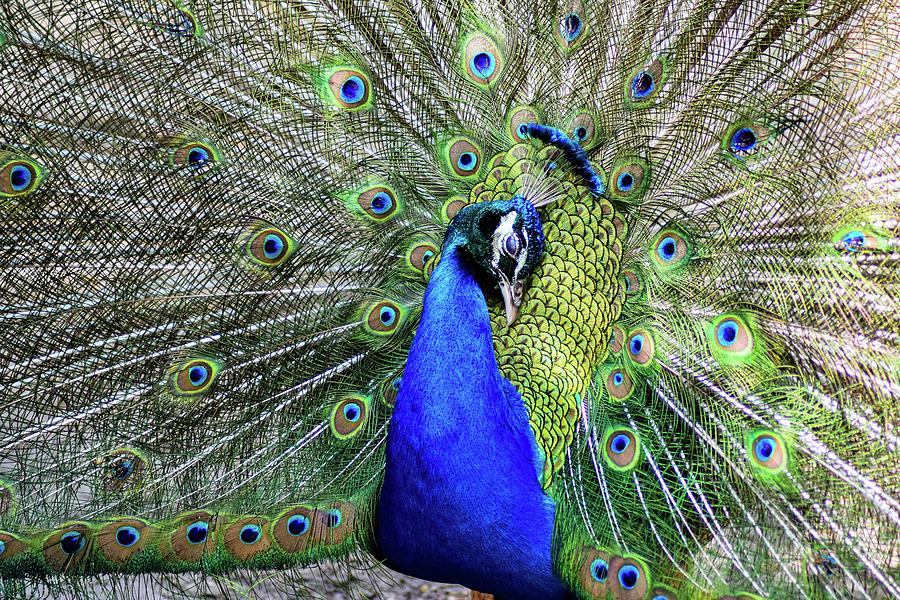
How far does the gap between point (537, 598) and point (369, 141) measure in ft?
3.85

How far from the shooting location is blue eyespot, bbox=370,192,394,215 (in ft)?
6.78

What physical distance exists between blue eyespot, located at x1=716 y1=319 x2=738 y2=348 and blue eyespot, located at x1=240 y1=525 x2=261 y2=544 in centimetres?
118

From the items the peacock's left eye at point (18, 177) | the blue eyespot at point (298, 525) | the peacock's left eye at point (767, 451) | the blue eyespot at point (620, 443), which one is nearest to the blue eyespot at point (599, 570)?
the blue eyespot at point (620, 443)

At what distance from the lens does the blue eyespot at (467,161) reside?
2117 mm

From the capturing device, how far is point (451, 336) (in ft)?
5.96

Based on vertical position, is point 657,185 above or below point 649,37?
below

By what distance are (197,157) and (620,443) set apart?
3.96 ft

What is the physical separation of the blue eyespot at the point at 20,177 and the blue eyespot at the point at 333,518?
101cm

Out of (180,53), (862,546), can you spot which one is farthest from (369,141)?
(862,546)

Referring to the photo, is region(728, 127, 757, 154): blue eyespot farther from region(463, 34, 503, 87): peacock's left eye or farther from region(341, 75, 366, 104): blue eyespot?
region(341, 75, 366, 104): blue eyespot

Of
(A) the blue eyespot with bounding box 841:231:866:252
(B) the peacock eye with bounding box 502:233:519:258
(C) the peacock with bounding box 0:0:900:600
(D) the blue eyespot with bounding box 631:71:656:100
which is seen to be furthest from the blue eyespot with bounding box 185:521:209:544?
(A) the blue eyespot with bounding box 841:231:866:252

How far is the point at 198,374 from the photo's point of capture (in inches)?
77.5

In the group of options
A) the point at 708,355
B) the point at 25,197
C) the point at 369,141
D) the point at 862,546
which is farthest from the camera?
the point at 369,141

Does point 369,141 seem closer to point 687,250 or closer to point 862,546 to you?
point 687,250
